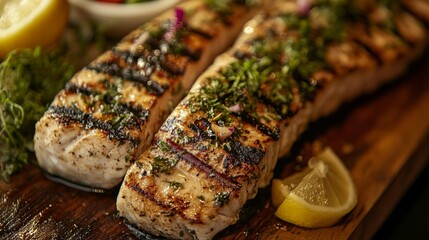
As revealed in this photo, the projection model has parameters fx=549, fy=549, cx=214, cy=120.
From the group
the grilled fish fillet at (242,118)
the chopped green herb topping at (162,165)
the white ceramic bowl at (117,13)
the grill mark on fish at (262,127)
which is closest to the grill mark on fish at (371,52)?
the grilled fish fillet at (242,118)

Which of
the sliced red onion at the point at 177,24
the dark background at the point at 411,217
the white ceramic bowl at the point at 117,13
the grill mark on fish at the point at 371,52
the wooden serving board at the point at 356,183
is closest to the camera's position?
the wooden serving board at the point at 356,183

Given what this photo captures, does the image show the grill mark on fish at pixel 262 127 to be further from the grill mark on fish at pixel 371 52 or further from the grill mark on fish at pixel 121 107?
the grill mark on fish at pixel 371 52

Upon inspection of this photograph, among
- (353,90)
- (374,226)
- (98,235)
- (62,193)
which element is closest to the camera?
(98,235)

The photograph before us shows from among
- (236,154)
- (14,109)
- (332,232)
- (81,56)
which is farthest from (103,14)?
(332,232)

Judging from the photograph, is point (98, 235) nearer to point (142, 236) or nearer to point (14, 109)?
point (142, 236)

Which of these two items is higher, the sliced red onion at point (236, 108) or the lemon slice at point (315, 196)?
the sliced red onion at point (236, 108)

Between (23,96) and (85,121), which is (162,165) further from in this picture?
(23,96)

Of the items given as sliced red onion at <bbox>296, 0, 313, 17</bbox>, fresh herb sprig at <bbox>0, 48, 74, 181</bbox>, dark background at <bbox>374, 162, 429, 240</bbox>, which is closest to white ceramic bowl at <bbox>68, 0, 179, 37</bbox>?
fresh herb sprig at <bbox>0, 48, 74, 181</bbox>
